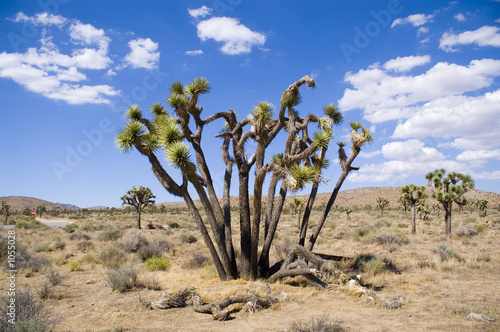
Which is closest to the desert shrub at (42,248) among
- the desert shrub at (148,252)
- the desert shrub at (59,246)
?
the desert shrub at (59,246)

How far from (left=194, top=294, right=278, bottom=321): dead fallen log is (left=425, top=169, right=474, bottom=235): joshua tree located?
65.0 ft

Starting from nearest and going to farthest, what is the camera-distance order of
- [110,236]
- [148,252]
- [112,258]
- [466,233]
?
[112,258], [148,252], [110,236], [466,233]

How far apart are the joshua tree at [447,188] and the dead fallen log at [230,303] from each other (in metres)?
19.8

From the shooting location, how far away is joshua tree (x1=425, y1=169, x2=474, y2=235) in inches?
899

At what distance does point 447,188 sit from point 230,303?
22650 mm

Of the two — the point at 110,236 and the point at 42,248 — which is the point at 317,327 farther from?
the point at 110,236

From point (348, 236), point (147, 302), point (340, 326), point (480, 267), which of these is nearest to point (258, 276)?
point (147, 302)

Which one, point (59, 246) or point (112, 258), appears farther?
point (59, 246)

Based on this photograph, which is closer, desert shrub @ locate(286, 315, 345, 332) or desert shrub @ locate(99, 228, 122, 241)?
desert shrub @ locate(286, 315, 345, 332)

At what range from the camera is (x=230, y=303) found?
7.29 metres

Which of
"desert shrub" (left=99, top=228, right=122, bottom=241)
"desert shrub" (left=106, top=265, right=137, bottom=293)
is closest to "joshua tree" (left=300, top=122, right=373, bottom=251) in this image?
"desert shrub" (left=106, top=265, right=137, bottom=293)

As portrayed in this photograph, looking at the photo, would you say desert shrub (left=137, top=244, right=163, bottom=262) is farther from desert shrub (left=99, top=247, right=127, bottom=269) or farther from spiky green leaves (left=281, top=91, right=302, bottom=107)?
spiky green leaves (left=281, top=91, right=302, bottom=107)

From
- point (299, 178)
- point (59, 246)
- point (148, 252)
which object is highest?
point (299, 178)

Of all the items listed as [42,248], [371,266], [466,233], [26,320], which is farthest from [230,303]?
[466,233]
